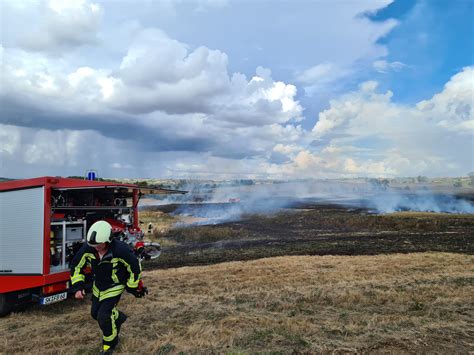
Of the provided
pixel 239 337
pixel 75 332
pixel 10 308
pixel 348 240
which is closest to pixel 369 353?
pixel 239 337

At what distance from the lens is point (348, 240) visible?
2061 cm

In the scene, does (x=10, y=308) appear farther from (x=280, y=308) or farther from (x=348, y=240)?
(x=348, y=240)

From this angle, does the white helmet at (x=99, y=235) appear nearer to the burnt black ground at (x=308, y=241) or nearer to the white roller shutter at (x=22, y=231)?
the white roller shutter at (x=22, y=231)

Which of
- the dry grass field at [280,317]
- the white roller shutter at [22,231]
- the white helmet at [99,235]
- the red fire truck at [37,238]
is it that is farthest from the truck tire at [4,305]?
the white helmet at [99,235]

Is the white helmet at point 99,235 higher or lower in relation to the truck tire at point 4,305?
higher

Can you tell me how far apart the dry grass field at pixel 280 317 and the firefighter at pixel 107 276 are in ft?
1.96

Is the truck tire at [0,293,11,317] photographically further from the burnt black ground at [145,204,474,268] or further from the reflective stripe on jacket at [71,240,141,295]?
the burnt black ground at [145,204,474,268]

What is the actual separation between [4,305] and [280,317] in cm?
556

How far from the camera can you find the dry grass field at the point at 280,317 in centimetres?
521

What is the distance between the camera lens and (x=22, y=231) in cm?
735

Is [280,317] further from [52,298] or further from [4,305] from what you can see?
[4,305]

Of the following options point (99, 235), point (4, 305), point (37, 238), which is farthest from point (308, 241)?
point (99, 235)

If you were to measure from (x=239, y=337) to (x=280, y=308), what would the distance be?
73.9 inches

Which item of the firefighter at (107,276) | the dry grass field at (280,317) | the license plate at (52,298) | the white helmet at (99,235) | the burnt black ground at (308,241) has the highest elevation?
the white helmet at (99,235)
